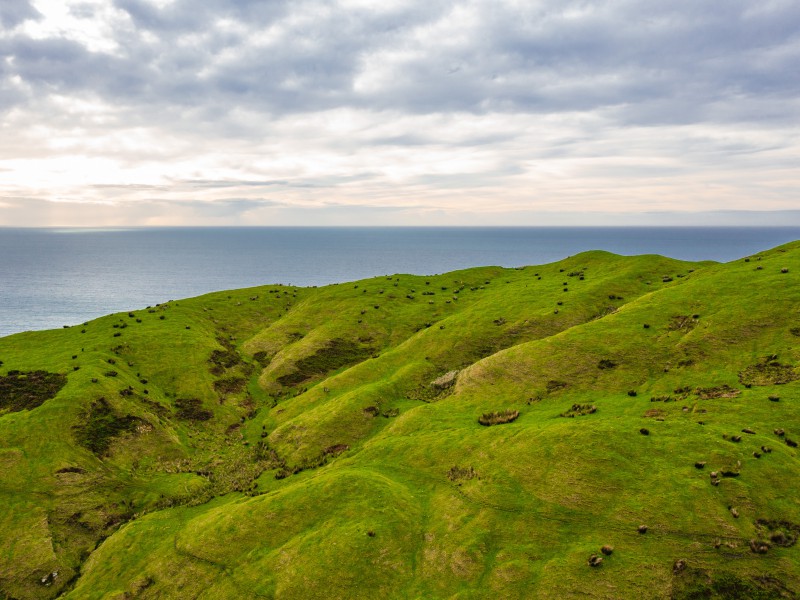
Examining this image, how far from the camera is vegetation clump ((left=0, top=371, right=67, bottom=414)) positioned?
197 feet

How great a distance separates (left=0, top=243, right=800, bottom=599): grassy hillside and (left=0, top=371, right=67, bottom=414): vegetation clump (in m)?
0.36

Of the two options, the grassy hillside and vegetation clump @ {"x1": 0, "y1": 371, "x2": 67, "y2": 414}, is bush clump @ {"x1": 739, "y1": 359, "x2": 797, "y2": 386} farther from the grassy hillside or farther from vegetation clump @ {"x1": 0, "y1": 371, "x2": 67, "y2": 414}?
vegetation clump @ {"x1": 0, "y1": 371, "x2": 67, "y2": 414}

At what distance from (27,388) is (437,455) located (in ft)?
193

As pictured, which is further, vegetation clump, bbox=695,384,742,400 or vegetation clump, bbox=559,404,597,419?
vegetation clump, bbox=559,404,597,419

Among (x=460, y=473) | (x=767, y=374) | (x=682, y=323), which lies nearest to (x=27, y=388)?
(x=460, y=473)

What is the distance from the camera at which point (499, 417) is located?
52094 mm

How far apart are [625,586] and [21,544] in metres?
53.4

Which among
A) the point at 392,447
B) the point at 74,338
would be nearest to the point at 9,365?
the point at 74,338

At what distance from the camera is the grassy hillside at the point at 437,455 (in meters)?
33.2

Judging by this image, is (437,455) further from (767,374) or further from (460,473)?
(767,374)

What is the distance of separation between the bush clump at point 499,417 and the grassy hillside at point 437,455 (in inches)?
15.6

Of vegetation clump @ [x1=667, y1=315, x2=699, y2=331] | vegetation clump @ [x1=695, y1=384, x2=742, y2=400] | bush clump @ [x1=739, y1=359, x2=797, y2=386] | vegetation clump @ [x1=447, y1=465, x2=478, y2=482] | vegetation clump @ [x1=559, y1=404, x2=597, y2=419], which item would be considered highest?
vegetation clump @ [x1=667, y1=315, x2=699, y2=331]

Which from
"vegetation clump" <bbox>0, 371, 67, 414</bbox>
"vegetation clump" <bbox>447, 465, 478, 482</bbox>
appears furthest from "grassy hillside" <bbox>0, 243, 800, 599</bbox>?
"vegetation clump" <bbox>0, 371, 67, 414</bbox>

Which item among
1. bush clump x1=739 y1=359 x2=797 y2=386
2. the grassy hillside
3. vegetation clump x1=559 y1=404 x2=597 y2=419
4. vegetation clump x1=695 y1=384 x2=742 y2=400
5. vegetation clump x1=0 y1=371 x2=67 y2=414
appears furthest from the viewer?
vegetation clump x1=0 y1=371 x2=67 y2=414
